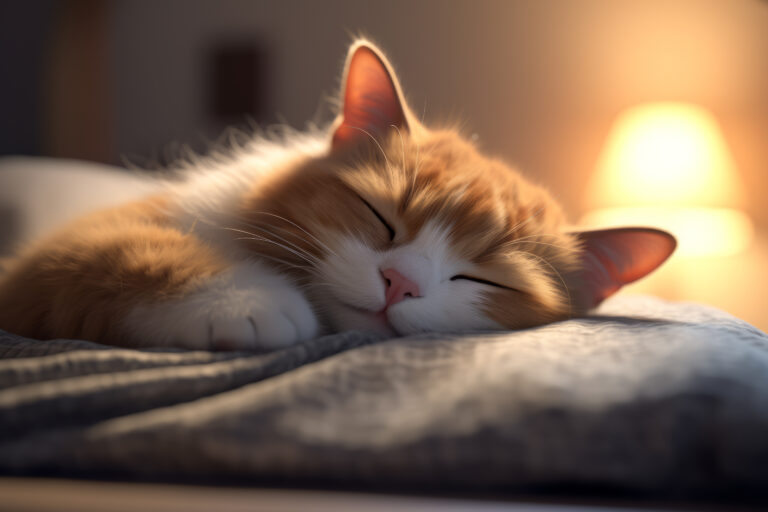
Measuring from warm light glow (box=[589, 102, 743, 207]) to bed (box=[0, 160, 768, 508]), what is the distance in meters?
2.52

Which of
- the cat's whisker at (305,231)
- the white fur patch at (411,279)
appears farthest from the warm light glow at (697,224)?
the cat's whisker at (305,231)

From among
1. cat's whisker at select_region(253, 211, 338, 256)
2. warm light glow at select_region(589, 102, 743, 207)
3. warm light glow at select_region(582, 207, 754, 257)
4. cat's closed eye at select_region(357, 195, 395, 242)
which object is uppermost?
warm light glow at select_region(589, 102, 743, 207)

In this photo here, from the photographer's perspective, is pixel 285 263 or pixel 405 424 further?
pixel 285 263

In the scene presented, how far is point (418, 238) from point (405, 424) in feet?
1.43

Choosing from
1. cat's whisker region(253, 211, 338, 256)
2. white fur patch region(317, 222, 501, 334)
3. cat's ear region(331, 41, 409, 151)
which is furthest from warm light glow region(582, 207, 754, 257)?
cat's whisker region(253, 211, 338, 256)

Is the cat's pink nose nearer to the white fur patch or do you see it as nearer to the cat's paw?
the white fur patch

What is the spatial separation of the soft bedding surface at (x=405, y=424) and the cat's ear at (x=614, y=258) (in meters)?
0.48

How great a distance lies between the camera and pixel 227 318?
0.71m

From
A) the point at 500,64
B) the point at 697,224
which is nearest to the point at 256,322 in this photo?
the point at 697,224

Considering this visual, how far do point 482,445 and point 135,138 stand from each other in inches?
147

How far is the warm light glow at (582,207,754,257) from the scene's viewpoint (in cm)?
277

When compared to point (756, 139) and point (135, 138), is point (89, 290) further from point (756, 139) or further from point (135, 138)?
point (756, 139)

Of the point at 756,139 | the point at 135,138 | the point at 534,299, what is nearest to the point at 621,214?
the point at 756,139

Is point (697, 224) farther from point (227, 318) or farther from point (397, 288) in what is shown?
point (227, 318)
